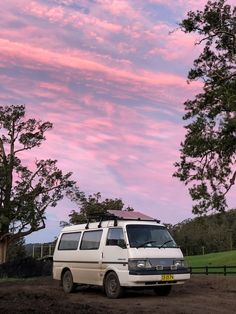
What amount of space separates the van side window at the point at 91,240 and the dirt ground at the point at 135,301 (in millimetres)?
1465

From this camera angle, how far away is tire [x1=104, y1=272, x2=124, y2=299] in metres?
14.9

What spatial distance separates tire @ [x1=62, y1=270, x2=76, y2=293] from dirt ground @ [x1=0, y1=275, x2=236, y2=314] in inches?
7.9

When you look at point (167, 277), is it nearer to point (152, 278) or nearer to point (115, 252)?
point (152, 278)

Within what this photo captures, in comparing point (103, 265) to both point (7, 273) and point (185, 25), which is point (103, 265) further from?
point (185, 25)

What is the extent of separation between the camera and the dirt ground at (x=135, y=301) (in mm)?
11555

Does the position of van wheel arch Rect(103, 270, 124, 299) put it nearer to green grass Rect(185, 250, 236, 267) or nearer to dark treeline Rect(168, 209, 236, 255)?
green grass Rect(185, 250, 236, 267)

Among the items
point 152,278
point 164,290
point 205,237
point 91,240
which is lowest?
point 164,290

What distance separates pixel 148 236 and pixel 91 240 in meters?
2.11

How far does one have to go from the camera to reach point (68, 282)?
1741 centimetres

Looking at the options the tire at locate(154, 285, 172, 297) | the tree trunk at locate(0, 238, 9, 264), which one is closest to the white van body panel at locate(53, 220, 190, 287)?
the tire at locate(154, 285, 172, 297)

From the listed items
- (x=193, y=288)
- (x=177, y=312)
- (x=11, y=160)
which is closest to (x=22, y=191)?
(x=11, y=160)

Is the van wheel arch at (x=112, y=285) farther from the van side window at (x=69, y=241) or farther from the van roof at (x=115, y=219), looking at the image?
the van side window at (x=69, y=241)

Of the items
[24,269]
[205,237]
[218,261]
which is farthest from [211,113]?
[205,237]

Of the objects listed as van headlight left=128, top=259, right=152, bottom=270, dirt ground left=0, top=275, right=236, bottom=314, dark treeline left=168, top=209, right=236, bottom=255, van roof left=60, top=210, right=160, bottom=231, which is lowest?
dirt ground left=0, top=275, right=236, bottom=314
